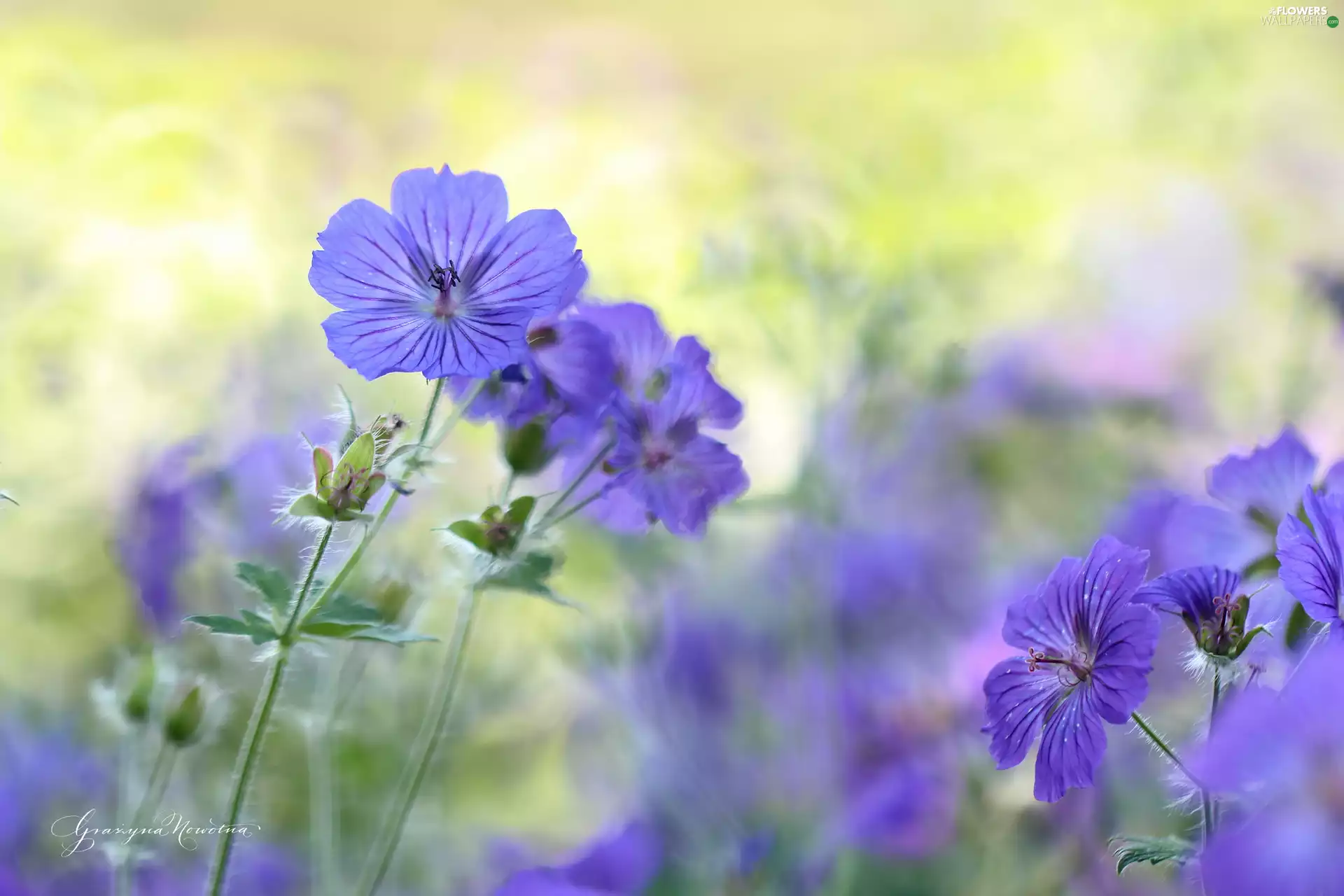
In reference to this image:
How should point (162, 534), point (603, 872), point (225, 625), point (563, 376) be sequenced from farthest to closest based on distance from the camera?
point (162, 534) < point (603, 872) < point (563, 376) < point (225, 625)

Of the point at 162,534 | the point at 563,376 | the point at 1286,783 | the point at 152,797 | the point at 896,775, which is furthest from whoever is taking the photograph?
the point at 896,775

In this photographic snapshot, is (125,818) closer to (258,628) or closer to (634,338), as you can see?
(258,628)

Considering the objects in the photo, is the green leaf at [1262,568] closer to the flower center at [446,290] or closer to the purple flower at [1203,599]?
Result: the purple flower at [1203,599]

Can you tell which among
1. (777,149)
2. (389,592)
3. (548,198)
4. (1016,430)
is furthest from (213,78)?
(389,592)

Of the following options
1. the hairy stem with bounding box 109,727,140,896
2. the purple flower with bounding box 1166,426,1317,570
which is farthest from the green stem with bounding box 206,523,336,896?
the purple flower with bounding box 1166,426,1317,570

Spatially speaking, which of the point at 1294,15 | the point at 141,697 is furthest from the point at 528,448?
the point at 1294,15

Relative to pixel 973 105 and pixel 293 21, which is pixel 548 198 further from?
pixel 973 105
